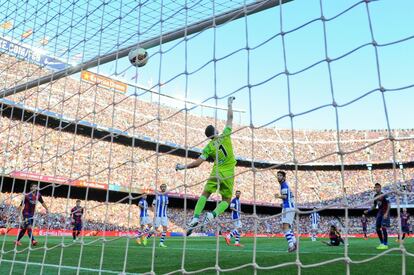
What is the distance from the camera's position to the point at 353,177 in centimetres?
3666

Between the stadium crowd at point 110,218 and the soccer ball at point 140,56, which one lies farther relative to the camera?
the stadium crowd at point 110,218

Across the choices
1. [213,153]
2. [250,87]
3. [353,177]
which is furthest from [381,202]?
[353,177]

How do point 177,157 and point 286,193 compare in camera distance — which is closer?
point 286,193

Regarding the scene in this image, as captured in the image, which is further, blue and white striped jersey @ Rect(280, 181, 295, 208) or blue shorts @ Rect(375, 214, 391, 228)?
blue shorts @ Rect(375, 214, 391, 228)

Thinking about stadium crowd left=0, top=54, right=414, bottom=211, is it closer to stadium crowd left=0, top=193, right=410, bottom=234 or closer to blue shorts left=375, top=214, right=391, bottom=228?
stadium crowd left=0, top=193, right=410, bottom=234

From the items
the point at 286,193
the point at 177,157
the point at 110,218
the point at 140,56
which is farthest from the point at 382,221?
the point at 177,157

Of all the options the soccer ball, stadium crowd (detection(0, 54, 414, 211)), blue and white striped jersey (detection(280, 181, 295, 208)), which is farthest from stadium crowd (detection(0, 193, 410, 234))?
the soccer ball

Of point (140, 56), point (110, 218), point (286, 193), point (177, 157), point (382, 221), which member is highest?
point (177, 157)

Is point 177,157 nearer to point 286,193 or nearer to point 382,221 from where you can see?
point 382,221

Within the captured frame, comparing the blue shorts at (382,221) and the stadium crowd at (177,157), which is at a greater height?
the stadium crowd at (177,157)

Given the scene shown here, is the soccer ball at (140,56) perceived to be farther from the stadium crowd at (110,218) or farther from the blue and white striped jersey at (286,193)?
the stadium crowd at (110,218)

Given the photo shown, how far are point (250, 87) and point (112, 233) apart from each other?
19594mm

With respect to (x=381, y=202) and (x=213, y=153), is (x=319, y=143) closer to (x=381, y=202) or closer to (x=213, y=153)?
(x=381, y=202)

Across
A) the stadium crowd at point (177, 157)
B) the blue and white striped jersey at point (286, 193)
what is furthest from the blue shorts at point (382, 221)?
the stadium crowd at point (177, 157)
